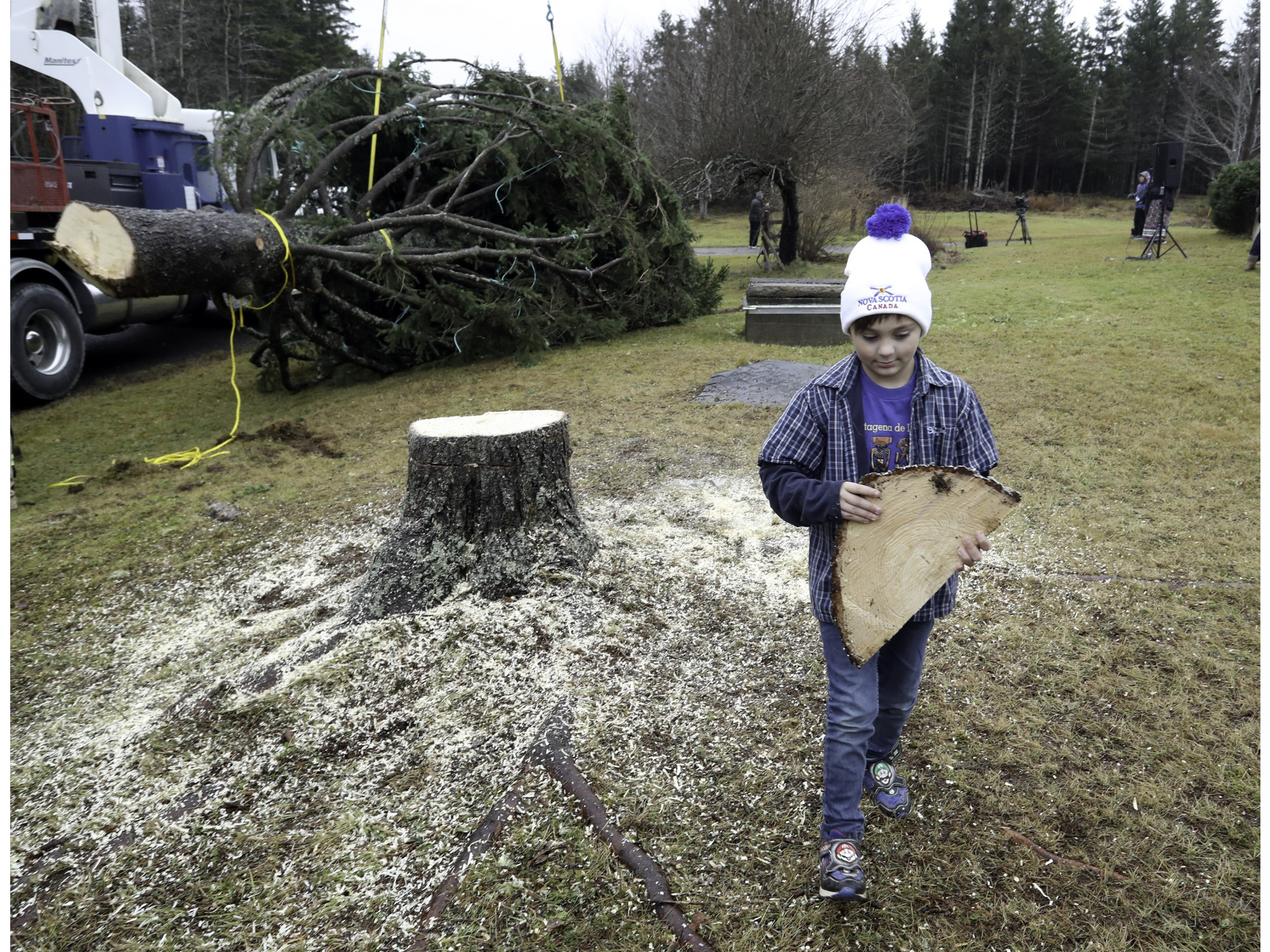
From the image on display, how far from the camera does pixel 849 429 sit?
1.93 metres

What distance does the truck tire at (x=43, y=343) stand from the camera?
732 cm

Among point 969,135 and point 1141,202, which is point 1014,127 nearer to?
point 969,135

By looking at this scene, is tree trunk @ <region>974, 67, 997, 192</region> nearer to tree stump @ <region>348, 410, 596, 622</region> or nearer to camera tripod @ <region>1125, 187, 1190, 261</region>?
camera tripod @ <region>1125, 187, 1190, 261</region>

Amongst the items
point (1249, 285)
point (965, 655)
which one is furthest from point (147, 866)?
point (1249, 285)

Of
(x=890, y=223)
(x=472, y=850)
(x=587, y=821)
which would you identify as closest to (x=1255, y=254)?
(x=890, y=223)

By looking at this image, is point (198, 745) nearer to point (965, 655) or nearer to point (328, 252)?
point (965, 655)

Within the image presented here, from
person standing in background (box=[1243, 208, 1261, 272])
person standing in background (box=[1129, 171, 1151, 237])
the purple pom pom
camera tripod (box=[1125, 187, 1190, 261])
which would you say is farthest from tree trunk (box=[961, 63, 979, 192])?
the purple pom pom

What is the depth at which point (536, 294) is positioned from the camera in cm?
816

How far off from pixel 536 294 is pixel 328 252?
2.17 m

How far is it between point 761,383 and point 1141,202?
13.8 m

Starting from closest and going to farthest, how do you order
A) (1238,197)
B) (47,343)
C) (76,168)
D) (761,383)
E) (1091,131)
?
1. (761,383)
2. (47,343)
3. (76,168)
4. (1238,197)
5. (1091,131)

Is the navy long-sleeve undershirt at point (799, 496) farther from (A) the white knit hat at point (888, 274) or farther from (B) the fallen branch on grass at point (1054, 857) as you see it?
(B) the fallen branch on grass at point (1054, 857)

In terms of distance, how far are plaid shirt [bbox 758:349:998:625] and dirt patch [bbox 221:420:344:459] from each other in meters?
4.63

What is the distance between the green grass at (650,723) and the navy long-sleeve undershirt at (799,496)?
2.93ft
